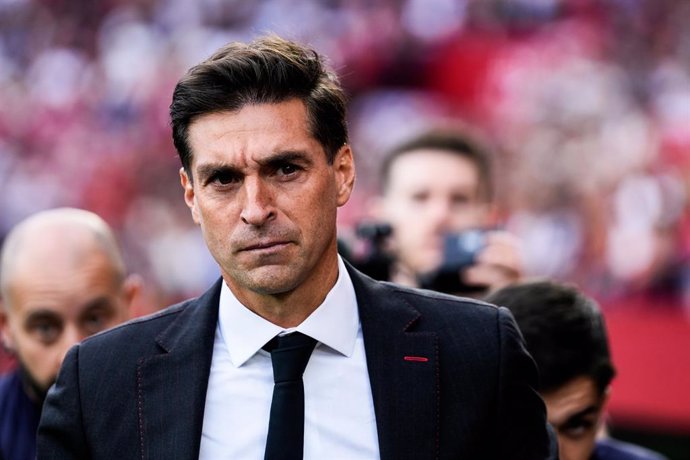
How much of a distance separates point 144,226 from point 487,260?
710 centimetres

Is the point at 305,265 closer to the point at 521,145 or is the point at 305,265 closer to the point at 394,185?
the point at 394,185

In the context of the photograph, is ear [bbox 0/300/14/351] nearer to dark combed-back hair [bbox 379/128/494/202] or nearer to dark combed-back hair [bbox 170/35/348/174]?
dark combed-back hair [bbox 170/35/348/174]

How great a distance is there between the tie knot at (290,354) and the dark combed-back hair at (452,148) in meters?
2.46

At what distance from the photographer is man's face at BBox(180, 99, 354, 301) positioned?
7.28ft

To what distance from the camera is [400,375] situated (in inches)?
88.7

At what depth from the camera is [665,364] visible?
6.98 metres

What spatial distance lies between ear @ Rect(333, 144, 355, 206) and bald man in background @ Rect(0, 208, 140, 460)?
117 centimetres

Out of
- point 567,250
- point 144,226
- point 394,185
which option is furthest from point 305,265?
point 144,226

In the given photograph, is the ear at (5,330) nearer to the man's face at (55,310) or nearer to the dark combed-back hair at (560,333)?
the man's face at (55,310)

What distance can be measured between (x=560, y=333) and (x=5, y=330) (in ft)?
5.59

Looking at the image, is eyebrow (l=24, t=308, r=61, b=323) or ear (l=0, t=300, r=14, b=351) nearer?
eyebrow (l=24, t=308, r=61, b=323)

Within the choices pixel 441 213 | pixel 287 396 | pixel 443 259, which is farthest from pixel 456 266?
pixel 287 396

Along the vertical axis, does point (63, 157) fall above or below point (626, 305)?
above

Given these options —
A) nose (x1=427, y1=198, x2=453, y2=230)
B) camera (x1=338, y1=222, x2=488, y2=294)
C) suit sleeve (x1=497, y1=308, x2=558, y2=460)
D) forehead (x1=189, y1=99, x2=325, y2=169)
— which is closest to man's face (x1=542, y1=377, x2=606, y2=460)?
suit sleeve (x1=497, y1=308, x2=558, y2=460)
